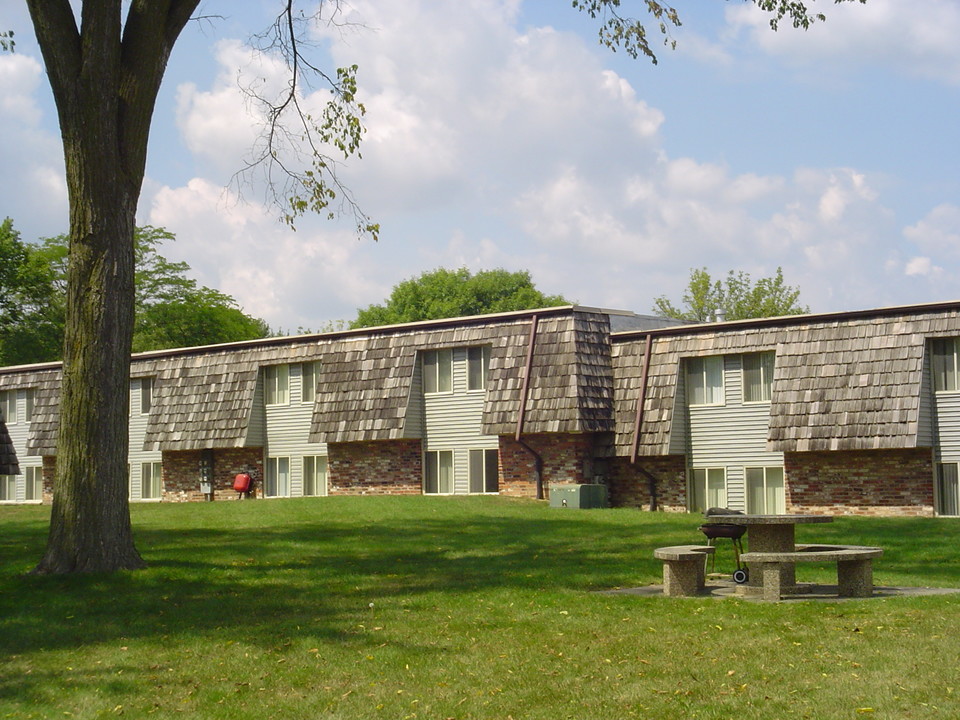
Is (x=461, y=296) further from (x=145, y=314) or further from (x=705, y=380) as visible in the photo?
(x=705, y=380)

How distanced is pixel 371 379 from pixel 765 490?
441 inches

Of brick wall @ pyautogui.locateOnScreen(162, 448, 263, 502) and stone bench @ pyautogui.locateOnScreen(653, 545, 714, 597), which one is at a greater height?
brick wall @ pyautogui.locateOnScreen(162, 448, 263, 502)

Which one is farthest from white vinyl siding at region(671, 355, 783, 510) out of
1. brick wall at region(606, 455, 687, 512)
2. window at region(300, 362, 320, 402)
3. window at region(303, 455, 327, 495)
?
window at region(300, 362, 320, 402)

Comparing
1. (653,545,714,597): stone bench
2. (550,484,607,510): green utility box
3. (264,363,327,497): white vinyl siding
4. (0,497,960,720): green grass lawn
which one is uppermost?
(264,363,327,497): white vinyl siding

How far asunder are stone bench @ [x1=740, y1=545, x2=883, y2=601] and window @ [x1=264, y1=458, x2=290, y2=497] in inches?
987

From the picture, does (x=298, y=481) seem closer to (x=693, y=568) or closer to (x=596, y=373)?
(x=596, y=373)

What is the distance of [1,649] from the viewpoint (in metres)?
11.1

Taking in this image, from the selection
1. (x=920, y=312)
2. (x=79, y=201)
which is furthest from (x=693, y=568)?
(x=920, y=312)

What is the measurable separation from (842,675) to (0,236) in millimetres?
47962

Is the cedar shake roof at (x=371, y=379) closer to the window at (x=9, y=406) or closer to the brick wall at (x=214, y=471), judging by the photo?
the brick wall at (x=214, y=471)

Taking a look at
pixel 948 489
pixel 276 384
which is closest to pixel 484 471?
pixel 276 384

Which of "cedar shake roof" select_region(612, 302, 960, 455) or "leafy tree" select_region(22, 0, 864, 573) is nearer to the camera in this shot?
"leafy tree" select_region(22, 0, 864, 573)

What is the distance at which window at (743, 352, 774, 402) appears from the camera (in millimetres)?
29031

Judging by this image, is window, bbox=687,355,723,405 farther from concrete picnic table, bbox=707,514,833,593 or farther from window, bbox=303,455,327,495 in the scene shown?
concrete picnic table, bbox=707,514,833,593
